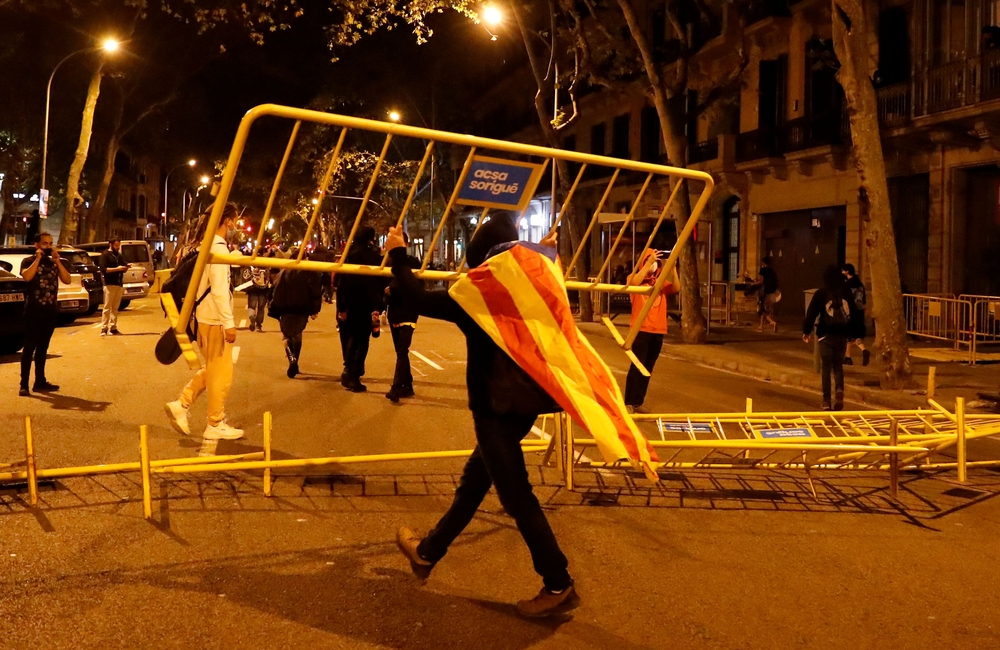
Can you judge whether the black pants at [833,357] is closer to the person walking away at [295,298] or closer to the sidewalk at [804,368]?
the sidewalk at [804,368]

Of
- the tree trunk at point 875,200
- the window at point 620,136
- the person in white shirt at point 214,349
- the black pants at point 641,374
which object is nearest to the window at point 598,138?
the window at point 620,136

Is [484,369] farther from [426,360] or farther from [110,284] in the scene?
[110,284]

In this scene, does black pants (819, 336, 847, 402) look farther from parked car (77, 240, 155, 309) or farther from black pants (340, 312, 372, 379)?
parked car (77, 240, 155, 309)

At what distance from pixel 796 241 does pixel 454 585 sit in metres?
23.9

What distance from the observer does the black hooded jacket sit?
390 cm

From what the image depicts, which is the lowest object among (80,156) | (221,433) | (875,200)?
(221,433)

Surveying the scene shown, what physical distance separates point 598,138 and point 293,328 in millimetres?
30141

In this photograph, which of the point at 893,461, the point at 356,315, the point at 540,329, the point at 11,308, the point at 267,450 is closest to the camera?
the point at 540,329

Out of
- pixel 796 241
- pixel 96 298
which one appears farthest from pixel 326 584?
pixel 796 241

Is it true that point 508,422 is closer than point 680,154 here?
Yes

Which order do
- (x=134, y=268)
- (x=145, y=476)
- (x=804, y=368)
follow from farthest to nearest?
(x=134, y=268) < (x=804, y=368) < (x=145, y=476)

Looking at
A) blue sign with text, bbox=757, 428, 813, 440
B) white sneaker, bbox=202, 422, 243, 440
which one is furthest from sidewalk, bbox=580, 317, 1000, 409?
white sneaker, bbox=202, 422, 243, 440

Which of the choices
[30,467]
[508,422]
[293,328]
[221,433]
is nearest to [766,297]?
[293,328]

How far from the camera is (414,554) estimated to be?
Result: 429 centimetres
